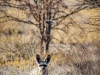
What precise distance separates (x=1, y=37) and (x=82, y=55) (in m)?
5.67

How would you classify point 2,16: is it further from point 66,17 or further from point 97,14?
point 97,14

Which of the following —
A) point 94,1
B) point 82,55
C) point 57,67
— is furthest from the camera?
point 94,1

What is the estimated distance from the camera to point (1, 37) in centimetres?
1339

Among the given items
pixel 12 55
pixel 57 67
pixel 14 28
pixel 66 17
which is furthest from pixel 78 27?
pixel 57 67

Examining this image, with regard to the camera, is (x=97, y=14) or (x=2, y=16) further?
(x=2, y=16)

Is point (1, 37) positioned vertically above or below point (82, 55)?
below

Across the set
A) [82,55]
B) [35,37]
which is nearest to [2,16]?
[35,37]

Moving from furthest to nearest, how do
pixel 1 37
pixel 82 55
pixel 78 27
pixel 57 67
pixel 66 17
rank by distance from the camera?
pixel 66 17, pixel 78 27, pixel 1 37, pixel 57 67, pixel 82 55

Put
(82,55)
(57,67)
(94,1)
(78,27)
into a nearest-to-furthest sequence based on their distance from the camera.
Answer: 1. (82,55)
2. (57,67)
3. (94,1)
4. (78,27)

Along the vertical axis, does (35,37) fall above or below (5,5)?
below

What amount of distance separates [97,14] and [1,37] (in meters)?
3.94

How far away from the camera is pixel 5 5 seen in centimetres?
1588

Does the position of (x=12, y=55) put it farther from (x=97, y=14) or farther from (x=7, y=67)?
(x=97, y=14)

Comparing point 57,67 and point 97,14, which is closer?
point 57,67
